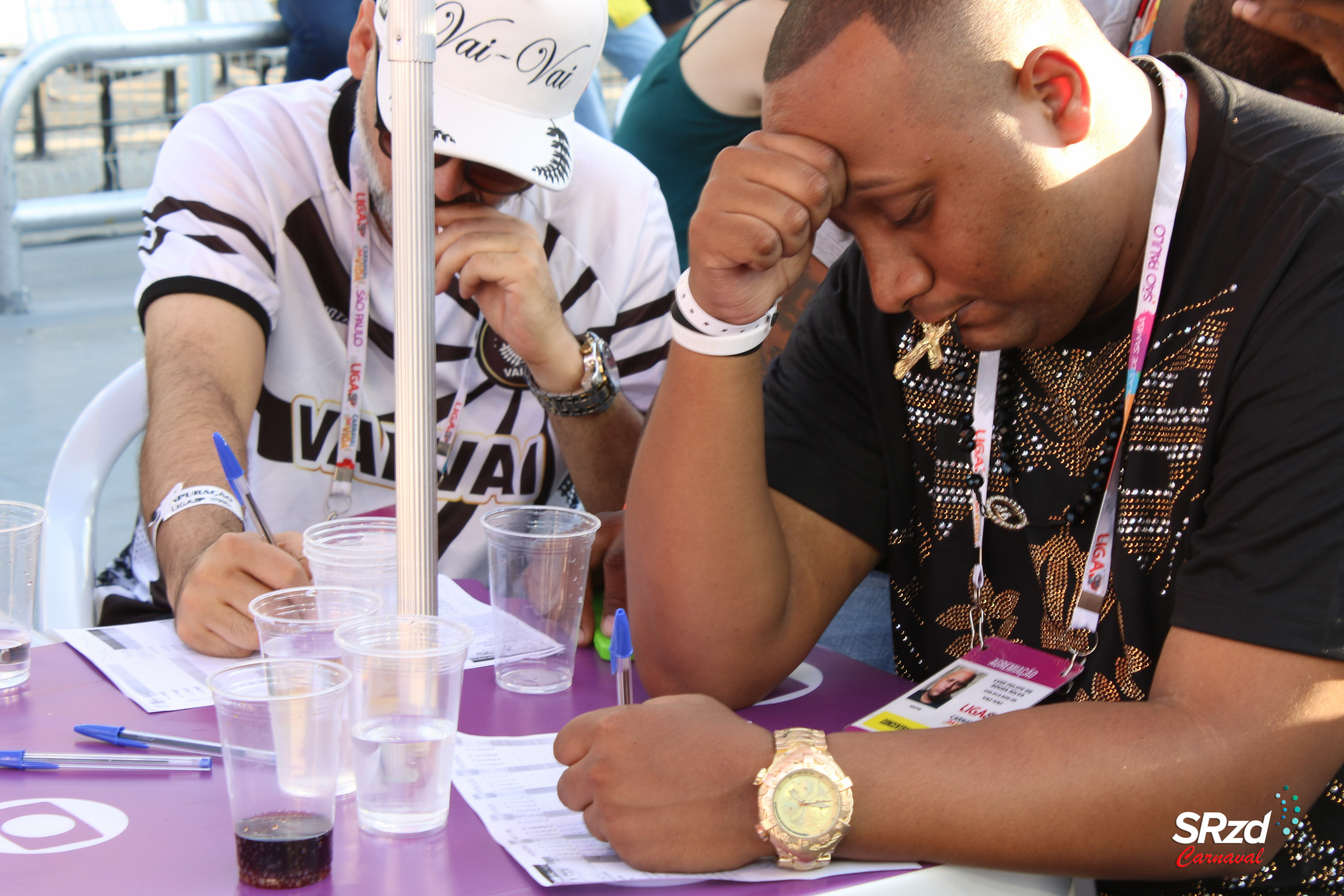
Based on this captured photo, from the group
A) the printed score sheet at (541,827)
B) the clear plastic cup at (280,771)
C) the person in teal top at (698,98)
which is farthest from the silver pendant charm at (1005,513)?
the person in teal top at (698,98)

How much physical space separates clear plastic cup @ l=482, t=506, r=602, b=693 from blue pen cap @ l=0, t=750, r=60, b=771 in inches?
19.4

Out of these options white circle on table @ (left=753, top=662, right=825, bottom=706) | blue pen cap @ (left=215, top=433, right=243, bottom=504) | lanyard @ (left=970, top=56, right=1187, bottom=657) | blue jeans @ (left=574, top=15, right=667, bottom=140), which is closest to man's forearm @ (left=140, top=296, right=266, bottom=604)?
blue pen cap @ (left=215, top=433, right=243, bottom=504)

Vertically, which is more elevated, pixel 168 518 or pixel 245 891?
pixel 168 518

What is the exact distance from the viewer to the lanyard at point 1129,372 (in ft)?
4.71

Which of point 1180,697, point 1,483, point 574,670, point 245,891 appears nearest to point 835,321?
point 574,670

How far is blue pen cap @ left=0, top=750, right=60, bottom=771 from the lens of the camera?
1227 mm

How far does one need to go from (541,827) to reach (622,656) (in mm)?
219

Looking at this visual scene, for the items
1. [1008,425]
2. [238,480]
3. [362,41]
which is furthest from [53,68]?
[1008,425]

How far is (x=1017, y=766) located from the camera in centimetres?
117

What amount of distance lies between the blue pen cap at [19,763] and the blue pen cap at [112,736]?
0.06m

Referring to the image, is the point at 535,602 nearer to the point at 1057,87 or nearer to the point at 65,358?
the point at 1057,87

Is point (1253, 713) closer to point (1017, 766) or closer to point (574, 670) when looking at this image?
point (1017, 766)

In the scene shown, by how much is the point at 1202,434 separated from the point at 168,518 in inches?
54.4

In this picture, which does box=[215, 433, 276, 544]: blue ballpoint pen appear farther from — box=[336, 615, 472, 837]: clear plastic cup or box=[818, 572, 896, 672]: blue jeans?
box=[818, 572, 896, 672]: blue jeans
